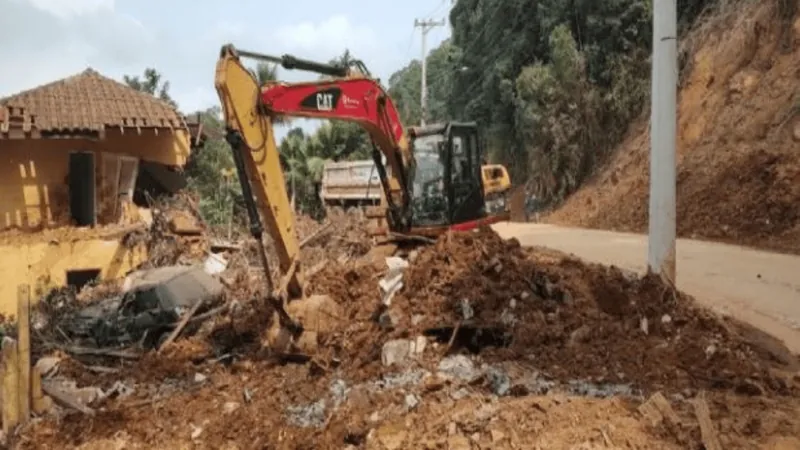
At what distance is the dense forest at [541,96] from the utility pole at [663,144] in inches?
520

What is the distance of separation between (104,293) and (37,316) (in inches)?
43.7

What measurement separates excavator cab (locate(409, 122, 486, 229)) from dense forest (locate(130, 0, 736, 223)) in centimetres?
887

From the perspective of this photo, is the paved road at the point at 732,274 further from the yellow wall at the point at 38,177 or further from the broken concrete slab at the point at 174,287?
the yellow wall at the point at 38,177

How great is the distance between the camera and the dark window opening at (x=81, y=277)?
1242cm

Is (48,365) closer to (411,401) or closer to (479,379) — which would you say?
(411,401)

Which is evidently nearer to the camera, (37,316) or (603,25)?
(37,316)

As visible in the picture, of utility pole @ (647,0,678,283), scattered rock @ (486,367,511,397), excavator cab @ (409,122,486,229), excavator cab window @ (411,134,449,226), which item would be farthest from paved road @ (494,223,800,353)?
scattered rock @ (486,367,511,397)

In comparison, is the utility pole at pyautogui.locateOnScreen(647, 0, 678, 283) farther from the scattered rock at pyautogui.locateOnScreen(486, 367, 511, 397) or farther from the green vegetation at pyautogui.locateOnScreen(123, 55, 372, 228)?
the green vegetation at pyautogui.locateOnScreen(123, 55, 372, 228)

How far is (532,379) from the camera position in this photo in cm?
600

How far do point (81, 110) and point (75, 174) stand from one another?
1185 mm

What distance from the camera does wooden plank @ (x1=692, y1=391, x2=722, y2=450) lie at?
4409mm

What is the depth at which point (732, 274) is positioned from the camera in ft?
34.7

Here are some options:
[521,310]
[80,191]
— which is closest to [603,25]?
[80,191]

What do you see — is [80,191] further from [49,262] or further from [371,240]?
[371,240]
